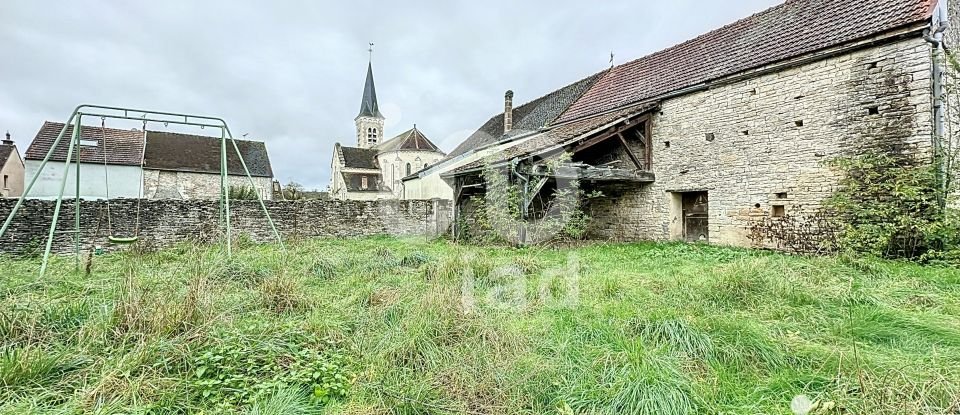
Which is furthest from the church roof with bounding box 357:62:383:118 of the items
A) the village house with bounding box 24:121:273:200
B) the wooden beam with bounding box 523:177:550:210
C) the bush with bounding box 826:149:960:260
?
the bush with bounding box 826:149:960:260

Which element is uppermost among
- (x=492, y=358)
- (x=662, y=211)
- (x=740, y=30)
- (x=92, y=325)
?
(x=740, y=30)

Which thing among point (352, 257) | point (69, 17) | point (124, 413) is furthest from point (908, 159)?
point (69, 17)

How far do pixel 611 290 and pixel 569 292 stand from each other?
1.55ft

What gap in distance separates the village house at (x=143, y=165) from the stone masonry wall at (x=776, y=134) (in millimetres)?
19599

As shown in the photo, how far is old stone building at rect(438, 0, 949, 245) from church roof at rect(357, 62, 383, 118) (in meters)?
38.7

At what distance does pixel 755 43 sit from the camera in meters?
8.76

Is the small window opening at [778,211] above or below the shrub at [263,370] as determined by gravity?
above

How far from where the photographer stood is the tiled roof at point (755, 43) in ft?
22.1

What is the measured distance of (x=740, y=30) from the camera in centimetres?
961

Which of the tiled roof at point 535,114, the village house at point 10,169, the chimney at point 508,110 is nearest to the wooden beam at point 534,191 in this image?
the tiled roof at point 535,114

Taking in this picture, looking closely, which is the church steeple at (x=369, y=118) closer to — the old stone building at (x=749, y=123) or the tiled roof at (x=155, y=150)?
the tiled roof at (x=155, y=150)

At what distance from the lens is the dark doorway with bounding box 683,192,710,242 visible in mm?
9234

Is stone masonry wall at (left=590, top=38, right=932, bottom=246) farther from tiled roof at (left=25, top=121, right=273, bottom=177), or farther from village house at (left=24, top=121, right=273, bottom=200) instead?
tiled roof at (left=25, top=121, right=273, bottom=177)

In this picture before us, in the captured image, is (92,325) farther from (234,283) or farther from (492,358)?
(492,358)
